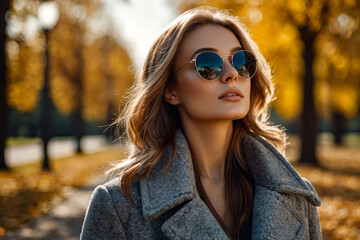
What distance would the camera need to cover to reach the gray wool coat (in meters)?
1.68

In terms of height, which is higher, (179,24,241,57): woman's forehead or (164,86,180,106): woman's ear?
→ (179,24,241,57): woman's forehead

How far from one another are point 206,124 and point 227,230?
21.9 inches

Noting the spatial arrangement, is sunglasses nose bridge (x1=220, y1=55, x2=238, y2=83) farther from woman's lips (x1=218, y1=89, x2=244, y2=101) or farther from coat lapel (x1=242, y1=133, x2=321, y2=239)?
coat lapel (x1=242, y1=133, x2=321, y2=239)

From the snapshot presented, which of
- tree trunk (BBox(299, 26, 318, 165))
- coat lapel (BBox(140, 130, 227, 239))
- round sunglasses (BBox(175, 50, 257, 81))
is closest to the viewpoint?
coat lapel (BBox(140, 130, 227, 239))

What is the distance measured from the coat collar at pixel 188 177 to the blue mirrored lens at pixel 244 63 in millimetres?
398

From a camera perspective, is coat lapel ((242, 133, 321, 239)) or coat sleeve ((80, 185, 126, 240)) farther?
coat lapel ((242, 133, 321, 239))

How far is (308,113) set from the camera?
14422 mm

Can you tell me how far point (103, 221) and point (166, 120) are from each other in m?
0.69

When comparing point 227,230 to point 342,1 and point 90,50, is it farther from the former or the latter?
point 90,50

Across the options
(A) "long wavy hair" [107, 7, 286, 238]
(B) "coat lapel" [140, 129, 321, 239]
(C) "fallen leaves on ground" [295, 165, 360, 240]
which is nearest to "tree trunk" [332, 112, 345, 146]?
(C) "fallen leaves on ground" [295, 165, 360, 240]

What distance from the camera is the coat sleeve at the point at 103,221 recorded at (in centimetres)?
168

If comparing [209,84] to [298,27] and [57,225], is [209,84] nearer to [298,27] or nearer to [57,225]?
→ [57,225]

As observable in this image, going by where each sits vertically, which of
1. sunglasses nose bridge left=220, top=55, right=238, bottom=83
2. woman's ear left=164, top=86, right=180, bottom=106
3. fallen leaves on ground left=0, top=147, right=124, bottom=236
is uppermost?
sunglasses nose bridge left=220, top=55, right=238, bottom=83

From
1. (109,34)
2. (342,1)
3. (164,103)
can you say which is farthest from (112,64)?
(164,103)
